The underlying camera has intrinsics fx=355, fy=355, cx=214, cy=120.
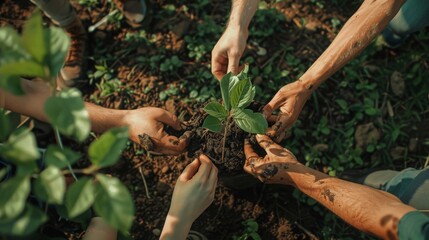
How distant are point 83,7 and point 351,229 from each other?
80.2 inches

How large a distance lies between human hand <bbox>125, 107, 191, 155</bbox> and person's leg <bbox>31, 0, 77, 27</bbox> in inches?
33.1

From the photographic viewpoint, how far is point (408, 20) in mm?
1855

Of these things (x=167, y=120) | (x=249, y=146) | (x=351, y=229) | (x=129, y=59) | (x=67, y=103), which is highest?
(x=67, y=103)

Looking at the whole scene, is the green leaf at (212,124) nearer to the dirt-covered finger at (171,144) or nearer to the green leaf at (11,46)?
the dirt-covered finger at (171,144)

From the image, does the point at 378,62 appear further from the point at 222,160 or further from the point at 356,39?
the point at 222,160

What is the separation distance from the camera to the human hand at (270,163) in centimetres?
131

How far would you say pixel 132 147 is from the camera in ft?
6.36

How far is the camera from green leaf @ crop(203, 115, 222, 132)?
119cm

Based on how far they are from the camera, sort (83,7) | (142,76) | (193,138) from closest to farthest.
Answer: (193,138) < (142,76) < (83,7)

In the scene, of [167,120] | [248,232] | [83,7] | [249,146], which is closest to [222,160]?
[249,146]

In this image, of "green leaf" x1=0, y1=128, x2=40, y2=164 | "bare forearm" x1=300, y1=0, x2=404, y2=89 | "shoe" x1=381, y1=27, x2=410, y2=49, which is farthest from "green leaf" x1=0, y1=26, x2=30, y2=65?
"shoe" x1=381, y1=27, x2=410, y2=49

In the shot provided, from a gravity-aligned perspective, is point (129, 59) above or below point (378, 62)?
above

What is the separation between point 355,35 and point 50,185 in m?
1.35

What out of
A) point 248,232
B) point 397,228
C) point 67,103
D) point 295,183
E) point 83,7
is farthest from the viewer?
point 83,7
